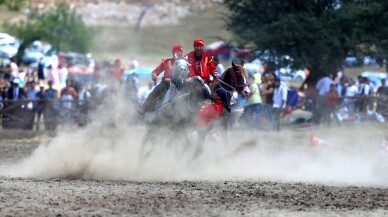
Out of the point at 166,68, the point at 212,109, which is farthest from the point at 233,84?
the point at 166,68

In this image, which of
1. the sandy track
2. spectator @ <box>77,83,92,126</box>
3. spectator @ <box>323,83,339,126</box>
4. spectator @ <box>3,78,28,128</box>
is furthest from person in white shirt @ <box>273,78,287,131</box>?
the sandy track

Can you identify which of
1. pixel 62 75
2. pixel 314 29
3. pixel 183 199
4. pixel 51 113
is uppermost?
pixel 314 29

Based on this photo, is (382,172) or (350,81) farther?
(350,81)

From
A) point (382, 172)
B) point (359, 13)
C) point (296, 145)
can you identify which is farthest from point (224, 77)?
point (359, 13)

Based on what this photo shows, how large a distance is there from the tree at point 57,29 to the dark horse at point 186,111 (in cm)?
3885

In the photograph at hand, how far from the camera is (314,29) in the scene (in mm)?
32719

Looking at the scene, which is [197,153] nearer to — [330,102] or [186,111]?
[186,111]

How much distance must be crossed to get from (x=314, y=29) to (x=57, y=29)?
94.6ft

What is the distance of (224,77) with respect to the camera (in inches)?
703

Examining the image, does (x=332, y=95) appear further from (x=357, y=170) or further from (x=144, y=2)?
(x=144, y=2)

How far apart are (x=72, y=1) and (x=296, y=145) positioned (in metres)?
51.1

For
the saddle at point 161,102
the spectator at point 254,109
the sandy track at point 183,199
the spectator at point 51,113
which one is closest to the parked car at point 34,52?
the spectator at point 51,113

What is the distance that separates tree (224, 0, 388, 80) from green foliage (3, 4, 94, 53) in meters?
24.2

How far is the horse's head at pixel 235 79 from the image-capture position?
17.7 m
